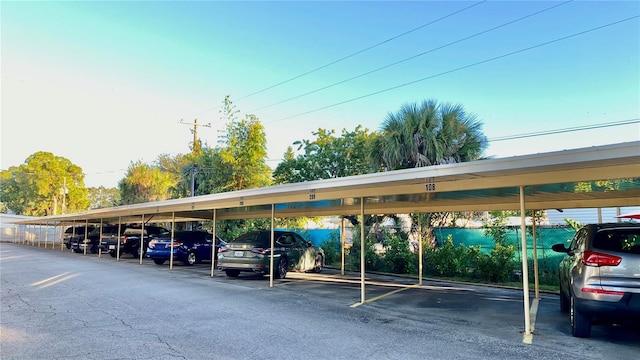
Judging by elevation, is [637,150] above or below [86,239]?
above

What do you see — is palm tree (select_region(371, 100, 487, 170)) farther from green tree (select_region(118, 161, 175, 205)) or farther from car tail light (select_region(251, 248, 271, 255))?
green tree (select_region(118, 161, 175, 205))

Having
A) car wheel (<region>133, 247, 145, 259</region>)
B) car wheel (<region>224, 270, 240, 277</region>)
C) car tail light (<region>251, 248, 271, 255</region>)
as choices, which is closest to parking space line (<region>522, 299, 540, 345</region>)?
car tail light (<region>251, 248, 271, 255</region>)

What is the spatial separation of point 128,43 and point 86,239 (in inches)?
572

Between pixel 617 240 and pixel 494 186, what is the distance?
1915 millimetres

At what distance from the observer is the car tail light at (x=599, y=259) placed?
5.12 metres

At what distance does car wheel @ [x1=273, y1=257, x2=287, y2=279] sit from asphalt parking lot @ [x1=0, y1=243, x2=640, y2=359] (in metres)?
1.46

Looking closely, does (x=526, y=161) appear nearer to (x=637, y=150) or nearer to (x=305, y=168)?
(x=637, y=150)

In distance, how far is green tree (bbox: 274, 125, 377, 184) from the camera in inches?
731

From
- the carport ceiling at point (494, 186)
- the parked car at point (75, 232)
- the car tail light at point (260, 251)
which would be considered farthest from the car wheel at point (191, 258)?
the parked car at point (75, 232)

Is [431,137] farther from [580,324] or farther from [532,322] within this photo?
[580,324]

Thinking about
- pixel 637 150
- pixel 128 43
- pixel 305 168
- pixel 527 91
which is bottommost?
pixel 637 150

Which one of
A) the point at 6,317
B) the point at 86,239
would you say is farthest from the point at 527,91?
the point at 86,239

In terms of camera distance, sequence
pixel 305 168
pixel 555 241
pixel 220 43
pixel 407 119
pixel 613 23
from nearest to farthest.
A: pixel 613 23 < pixel 555 241 < pixel 407 119 < pixel 220 43 < pixel 305 168

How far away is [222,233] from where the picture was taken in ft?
75.4
